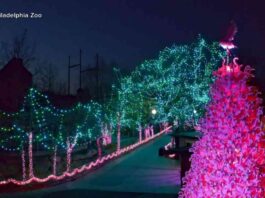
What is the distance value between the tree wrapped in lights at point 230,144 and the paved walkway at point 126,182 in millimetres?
6481

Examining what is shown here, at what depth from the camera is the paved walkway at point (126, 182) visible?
13289mm

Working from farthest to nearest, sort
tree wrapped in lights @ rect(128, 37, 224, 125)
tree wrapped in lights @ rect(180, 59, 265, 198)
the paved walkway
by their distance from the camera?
tree wrapped in lights @ rect(128, 37, 224, 125) < the paved walkway < tree wrapped in lights @ rect(180, 59, 265, 198)


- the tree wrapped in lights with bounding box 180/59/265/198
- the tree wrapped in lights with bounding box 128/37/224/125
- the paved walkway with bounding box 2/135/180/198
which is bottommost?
the paved walkway with bounding box 2/135/180/198

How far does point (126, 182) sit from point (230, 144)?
30.9ft

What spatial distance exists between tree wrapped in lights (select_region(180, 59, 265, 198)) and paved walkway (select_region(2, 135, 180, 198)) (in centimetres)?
648

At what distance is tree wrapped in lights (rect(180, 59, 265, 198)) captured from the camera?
6391 mm

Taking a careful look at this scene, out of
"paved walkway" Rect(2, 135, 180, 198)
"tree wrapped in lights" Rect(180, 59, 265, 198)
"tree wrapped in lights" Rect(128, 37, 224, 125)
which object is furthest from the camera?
"tree wrapped in lights" Rect(128, 37, 224, 125)

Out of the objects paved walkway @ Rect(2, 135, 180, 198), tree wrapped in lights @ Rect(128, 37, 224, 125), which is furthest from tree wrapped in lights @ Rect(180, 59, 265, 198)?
tree wrapped in lights @ Rect(128, 37, 224, 125)

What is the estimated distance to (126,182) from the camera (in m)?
15.5

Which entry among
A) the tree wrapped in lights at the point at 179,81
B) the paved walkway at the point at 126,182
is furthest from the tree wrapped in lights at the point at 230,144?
the tree wrapped in lights at the point at 179,81

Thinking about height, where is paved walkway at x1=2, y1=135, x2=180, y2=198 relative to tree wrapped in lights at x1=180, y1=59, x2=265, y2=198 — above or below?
below

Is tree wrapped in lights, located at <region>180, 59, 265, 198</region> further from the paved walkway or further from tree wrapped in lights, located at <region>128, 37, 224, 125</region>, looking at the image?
tree wrapped in lights, located at <region>128, 37, 224, 125</region>

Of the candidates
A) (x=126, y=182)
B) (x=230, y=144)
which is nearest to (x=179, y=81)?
(x=126, y=182)

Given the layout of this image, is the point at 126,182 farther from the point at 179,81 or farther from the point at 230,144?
the point at 179,81
